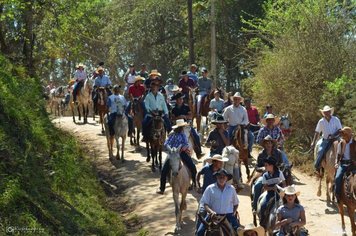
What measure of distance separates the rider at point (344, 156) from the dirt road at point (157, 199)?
3.92 feet

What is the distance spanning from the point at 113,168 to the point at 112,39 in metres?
24.9

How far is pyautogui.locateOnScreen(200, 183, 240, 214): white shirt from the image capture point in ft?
32.7

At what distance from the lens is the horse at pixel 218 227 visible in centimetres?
978

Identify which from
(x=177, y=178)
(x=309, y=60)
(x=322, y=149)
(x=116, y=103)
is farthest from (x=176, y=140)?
(x=309, y=60)

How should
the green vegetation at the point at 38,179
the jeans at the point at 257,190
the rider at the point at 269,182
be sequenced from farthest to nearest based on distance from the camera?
the jeans at the point at 257,190
the rider at the point at 269,182
the green vegetation at the point at 38,179

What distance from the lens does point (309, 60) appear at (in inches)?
934

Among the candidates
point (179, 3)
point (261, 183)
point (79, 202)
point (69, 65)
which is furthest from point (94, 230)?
point (69, 65)

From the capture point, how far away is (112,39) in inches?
1720

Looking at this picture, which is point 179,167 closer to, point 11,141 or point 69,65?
point 11,141

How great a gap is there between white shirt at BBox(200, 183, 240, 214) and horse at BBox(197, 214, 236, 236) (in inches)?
6.5

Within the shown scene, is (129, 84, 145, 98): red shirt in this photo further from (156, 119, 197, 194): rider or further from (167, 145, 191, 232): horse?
(167, 145, 191, 232): horse

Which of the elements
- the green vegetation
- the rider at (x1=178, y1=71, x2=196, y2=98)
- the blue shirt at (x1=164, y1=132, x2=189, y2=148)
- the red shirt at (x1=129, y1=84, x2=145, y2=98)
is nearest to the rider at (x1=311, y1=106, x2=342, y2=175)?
the blue shirt at (x1=164, y1=132, x2=189, y2=148)

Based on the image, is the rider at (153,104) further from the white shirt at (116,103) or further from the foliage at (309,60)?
the foliage at (309,60)

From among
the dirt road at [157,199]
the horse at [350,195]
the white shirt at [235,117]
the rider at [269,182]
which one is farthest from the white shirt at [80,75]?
the rider at [269,182]
